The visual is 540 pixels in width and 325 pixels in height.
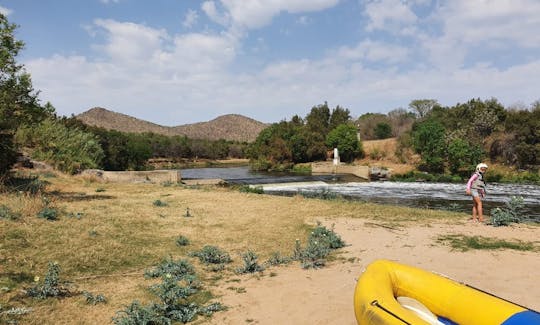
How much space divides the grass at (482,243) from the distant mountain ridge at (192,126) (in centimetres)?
11574

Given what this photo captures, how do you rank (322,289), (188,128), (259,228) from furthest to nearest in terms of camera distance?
(188,128) < (259,228) < (322,289)

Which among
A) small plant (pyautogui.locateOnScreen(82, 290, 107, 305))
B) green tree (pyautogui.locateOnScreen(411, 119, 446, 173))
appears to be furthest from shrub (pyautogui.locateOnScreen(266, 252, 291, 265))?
green tree (pyautogui.locateOnScreen(411, 119, 446, 173))

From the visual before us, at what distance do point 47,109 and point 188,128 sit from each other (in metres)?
134

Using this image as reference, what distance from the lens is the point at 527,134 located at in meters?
37.5

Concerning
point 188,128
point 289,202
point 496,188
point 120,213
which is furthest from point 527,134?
point 188,128

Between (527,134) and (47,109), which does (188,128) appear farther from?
(47,109)

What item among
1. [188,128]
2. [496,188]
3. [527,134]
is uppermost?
[188,128]

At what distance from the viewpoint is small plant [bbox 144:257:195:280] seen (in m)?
6.46

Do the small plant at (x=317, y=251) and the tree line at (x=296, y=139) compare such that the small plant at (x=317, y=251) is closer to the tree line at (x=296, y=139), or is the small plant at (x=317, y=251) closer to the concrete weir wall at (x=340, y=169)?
the tree line at (x=296, y=139)

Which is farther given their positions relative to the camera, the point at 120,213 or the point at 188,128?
the point at 188,128

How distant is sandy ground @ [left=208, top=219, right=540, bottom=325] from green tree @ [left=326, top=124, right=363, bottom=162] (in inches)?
1865

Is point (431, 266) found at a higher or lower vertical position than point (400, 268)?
lower

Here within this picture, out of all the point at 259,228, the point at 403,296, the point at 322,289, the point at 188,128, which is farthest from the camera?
the point at 188,128

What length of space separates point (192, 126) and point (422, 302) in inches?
5869
